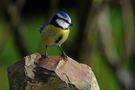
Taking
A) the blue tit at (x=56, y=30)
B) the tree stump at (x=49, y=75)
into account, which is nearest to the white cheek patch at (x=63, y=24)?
the blue tit at (x=56, y=30)

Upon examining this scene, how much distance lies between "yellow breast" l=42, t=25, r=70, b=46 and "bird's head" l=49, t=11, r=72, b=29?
0.06 ft

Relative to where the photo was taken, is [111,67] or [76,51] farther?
[111,67]

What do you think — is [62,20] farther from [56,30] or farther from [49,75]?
[49,75]

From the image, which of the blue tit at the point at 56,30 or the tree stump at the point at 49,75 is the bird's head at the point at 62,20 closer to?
the blue tit at the point at 56,30

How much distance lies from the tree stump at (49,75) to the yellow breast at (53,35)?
0.21ft

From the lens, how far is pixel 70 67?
199 centimetres

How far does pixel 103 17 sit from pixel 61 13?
6.80ft

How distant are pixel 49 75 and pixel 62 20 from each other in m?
0.21

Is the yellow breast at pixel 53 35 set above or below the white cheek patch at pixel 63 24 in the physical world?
below

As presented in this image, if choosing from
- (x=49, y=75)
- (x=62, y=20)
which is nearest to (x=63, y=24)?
(x=62, y=20)

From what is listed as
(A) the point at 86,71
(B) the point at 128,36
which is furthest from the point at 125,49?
(A) the point at 86,71

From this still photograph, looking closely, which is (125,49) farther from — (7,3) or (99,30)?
(7,3)

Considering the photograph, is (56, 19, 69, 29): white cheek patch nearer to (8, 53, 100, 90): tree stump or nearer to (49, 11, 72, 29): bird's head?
(49, 11, 72, 29): bird's head

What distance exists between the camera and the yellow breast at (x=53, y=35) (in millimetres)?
2014
